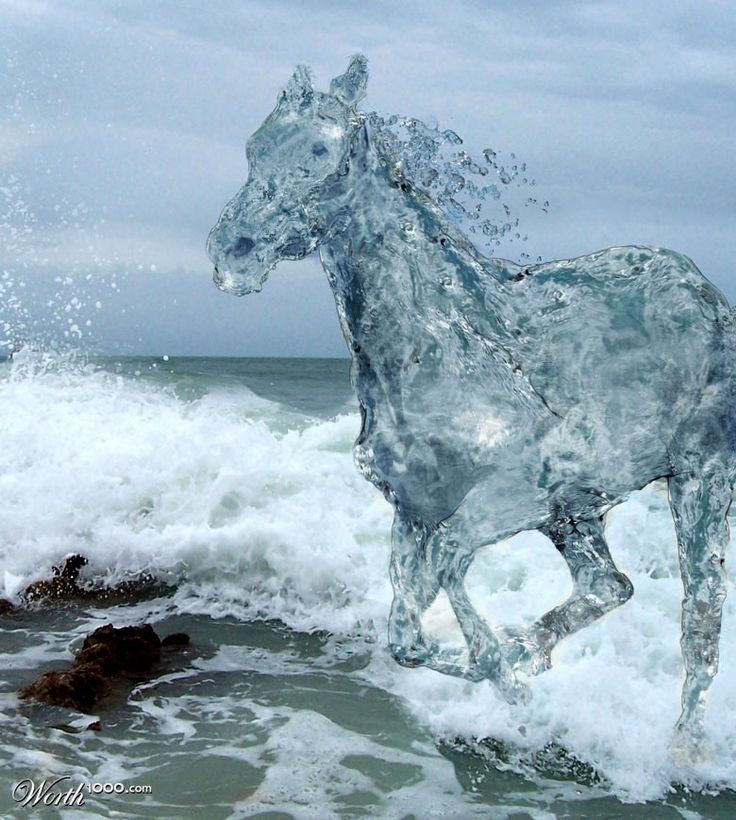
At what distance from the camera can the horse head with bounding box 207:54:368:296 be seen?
8.40ft

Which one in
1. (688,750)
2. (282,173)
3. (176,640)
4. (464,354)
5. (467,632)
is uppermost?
(282,173)

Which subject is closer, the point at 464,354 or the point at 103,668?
the point at 464,354

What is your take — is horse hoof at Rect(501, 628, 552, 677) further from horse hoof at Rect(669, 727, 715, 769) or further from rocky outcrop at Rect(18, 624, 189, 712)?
rocky outcrop at Rect(18, 624, 189, 712)

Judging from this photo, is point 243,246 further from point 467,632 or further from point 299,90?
point 467,632

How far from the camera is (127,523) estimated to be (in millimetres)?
6973

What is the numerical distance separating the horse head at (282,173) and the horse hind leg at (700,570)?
4.40 feet

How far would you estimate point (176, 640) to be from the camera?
5.02 metres

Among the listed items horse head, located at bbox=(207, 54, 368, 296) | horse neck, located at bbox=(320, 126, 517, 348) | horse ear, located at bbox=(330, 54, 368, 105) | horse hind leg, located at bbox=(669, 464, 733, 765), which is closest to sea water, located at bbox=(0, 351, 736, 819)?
horse hind leg, located at bbox=(669, 464, 733, 765)

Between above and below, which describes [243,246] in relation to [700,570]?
above

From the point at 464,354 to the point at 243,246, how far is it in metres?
0.65

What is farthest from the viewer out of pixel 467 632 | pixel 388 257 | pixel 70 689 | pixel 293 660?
pixel 293 660

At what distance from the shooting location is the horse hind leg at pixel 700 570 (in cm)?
301

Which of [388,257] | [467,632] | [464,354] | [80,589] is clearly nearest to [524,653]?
[467,632]

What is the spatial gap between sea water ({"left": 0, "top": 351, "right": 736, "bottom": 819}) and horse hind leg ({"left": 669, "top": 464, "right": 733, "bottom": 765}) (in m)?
0.33
